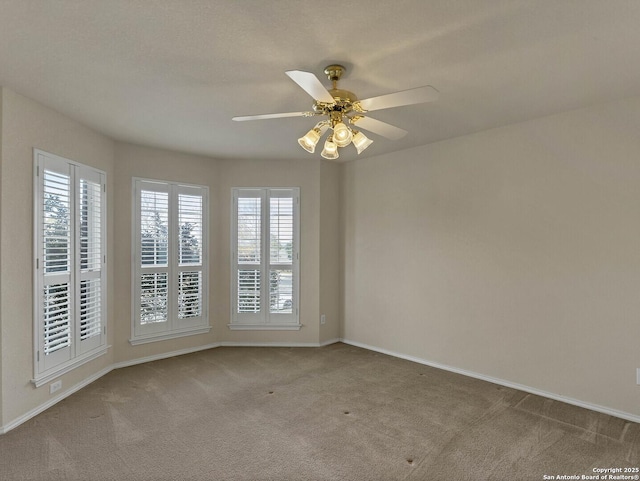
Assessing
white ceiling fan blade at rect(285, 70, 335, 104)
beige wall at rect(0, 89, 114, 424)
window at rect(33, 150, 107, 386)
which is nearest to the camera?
white ceiling fan blade at rect(285, 70, 335, 104)

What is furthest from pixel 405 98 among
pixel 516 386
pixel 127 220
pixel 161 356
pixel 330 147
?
pixel 161 356

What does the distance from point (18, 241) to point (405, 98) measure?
9.96ft

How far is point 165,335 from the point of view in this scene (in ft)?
14.5

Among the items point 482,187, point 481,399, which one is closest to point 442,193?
point 482,187

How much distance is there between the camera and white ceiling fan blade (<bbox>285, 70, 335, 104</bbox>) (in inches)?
69.5

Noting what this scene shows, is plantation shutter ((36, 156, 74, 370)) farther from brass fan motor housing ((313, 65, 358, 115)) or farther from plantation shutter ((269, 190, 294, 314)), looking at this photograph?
brass fan motor housing ((313, 65, 358, 115))

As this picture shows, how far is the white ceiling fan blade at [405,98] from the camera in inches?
72.9

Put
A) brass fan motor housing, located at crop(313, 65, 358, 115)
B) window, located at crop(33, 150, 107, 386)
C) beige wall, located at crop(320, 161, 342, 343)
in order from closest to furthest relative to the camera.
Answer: brass fan motor housing, located at crop(313, 65, 358, 115)
window, located at crop(33, 150, 107, 386)
beige wall, located at crop(320, 161, 342, 343)

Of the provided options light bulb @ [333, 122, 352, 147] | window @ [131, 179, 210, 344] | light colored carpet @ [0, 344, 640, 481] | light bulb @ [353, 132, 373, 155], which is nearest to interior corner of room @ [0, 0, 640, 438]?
window @ [131, 179, 210, 344]

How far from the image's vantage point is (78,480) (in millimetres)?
2139

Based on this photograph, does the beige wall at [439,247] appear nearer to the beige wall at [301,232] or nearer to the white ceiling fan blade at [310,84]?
the beige wall at [301,232]

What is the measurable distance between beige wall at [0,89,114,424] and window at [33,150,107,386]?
65 mm

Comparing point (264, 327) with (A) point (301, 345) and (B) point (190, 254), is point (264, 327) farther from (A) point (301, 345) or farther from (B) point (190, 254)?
(B) point (190, 254)

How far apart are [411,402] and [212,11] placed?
3189 millimetres
